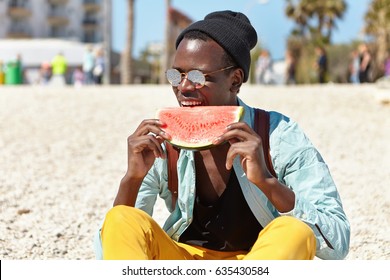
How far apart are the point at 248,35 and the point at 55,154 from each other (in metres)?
7.32

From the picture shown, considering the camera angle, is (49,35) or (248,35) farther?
(49,35)

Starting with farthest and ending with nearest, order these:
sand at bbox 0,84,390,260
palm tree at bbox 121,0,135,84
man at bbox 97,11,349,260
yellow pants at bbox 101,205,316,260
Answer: palm tree at bbox 121,0,135,84 < sand at bbox 0,84,390,260 < man at bbox 97,11,349,260 < yellow pants at bbox 101,205,316,260

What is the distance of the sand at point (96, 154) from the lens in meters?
5.62

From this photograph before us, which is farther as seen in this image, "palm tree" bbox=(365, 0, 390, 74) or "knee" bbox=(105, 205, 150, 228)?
"palm tree" bbox=(365, 0, 390, 74)

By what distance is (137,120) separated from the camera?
13.1 metres

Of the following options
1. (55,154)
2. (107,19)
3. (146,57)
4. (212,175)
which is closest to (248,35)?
(212,175)

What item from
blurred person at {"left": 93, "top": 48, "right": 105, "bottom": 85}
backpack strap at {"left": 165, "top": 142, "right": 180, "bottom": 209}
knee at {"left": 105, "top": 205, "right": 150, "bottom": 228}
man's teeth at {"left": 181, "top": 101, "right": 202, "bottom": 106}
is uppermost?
man's teeth at {"left": 181, "top": 101, "right": 202, "bottom": 106}

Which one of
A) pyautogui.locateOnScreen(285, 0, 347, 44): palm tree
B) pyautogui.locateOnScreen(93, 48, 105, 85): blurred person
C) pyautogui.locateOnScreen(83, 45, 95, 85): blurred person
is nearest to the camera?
pyautogui.locateOnScreen(83, 45, 95, 85): blurred person

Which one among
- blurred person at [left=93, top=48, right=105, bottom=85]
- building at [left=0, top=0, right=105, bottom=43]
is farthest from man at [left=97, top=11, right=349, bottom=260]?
building at [left=0, top=0, right=105, bottom=43]

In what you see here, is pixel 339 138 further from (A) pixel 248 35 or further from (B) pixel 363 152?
(A) pixel 248 35

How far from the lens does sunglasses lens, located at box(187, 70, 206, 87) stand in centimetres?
286

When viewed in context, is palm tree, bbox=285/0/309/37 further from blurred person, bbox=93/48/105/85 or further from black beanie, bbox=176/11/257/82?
black beanie, bbox=176/11/257/82

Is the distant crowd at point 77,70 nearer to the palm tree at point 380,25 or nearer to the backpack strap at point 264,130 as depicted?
the palm tree at point 380,25
